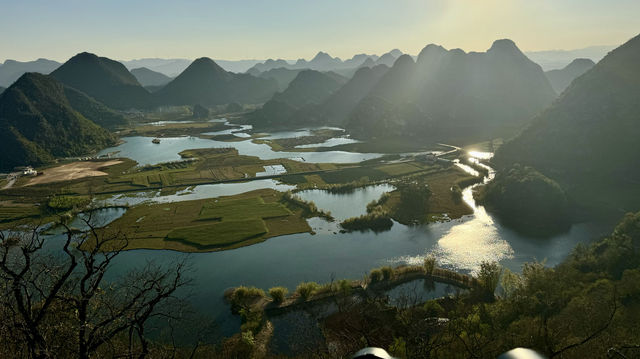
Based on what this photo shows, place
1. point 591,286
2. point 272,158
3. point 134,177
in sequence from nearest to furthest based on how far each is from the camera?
point 591,286 < point 134,177 < point 272,158

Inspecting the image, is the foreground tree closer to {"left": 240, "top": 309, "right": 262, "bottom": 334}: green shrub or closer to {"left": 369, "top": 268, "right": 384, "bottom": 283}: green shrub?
{"left": 240, "top": 309, "right": 262, "bottom": 334}: green shrub

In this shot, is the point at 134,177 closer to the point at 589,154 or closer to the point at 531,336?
the point at 531,336

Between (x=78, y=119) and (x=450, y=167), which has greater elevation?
(x=78, y=119)

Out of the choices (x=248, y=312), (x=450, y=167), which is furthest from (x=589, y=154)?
(x=248, y=312)

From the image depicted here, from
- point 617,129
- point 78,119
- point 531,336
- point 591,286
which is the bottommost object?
point 591,286

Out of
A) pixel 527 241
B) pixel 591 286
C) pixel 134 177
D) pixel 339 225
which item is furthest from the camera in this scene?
pixel 134 177

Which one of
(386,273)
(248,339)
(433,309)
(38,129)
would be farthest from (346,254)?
(38,129)

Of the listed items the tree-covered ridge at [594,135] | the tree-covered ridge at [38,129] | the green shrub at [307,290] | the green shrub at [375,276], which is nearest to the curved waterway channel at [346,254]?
the green shrub at [375,276]
